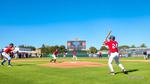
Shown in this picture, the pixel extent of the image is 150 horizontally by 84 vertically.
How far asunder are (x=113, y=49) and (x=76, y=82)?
12.8ft

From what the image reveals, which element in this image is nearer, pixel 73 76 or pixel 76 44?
pixel 73 76

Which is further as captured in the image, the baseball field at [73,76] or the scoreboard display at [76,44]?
the scoreboard display at [76,44]

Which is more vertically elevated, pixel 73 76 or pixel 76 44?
pixel 76 44

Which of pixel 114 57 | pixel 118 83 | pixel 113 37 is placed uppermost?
pixel 113 37

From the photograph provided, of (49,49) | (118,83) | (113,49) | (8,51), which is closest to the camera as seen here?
(118,83)

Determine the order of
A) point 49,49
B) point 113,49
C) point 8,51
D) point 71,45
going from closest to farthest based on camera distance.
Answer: point 113,49 → point 8,51 → point 71,45 → point 49,49

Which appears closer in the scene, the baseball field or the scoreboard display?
the baseball field

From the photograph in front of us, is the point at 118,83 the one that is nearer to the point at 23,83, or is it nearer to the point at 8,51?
the point at 23,83

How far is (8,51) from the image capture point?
26.8 meters

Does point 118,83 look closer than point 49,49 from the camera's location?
Yes

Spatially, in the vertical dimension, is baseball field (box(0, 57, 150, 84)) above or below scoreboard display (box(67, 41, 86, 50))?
below

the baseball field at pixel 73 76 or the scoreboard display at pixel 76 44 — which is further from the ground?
the scoreboard display at pixel 76 44

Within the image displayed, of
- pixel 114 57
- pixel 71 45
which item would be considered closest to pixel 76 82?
pixel 114 57

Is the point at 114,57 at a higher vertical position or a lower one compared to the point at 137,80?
higher
